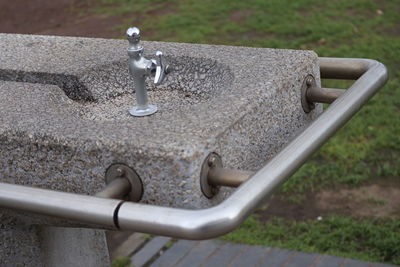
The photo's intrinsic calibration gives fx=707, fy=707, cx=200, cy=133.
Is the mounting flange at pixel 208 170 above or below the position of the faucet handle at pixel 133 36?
below

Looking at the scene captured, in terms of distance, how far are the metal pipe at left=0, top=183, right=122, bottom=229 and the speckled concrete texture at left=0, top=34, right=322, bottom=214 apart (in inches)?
11.0

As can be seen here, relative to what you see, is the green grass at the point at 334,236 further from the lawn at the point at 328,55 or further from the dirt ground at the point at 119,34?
the dirt ground at the point at 119,34

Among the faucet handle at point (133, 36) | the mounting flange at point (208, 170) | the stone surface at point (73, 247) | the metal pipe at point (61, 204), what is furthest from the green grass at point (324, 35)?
the metal pipe at point (61, 204)

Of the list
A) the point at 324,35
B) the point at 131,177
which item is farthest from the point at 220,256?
the point at 324,35

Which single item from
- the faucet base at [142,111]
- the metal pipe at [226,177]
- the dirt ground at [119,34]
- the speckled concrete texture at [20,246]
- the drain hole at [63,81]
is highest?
the metal pipe at [226,177]

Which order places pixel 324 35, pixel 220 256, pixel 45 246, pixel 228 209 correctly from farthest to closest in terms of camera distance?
pixel 324 35 → pixel 220 256 → pixel 45 246 → pixel 228 209

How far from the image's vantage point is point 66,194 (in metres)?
1.54

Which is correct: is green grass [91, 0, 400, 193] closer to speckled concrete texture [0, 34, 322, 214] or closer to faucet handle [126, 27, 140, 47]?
speckled concrete texture [0, 34, 322, 214]

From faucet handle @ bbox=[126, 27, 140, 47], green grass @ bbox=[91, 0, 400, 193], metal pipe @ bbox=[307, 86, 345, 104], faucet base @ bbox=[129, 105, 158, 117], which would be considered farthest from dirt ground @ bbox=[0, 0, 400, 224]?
faucet handle @ bbox=[126, 27, 140, 47]

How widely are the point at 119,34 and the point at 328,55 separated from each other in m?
2.30

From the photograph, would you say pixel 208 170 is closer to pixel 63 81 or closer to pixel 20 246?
pixel 20 246

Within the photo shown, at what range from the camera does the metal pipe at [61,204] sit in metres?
1.48

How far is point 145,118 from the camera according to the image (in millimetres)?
2084

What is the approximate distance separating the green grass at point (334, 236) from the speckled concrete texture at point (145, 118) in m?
1.50
